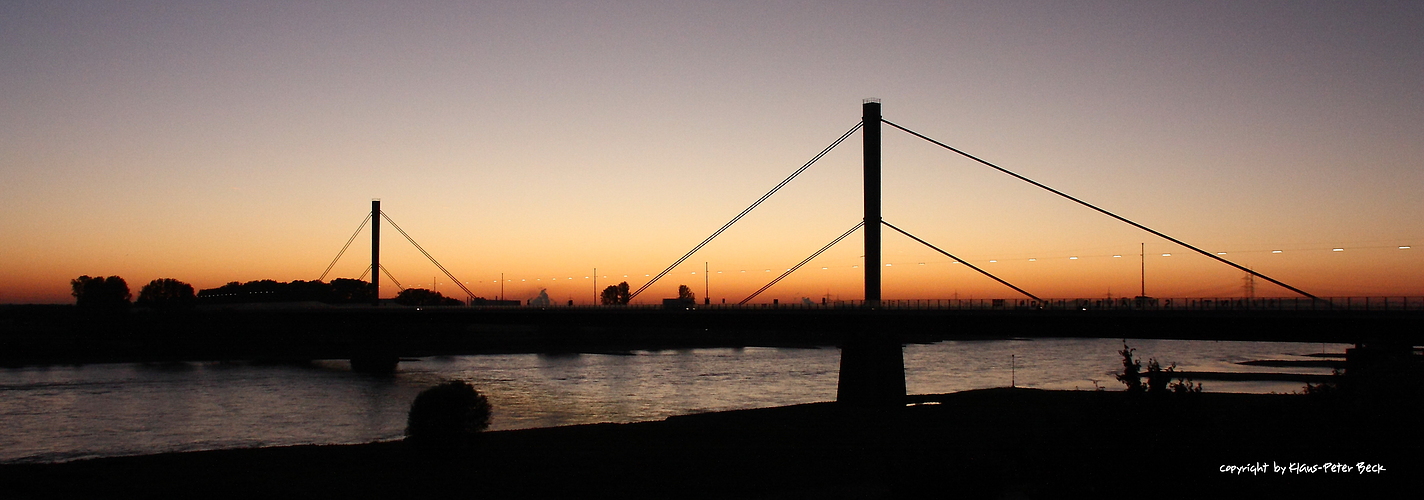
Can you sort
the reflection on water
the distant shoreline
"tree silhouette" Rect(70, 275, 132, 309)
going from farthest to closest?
"tree silhouette" Rect(70, 275, 132, 309)
the reflection on water
the distant shoreline

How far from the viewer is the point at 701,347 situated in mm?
138750

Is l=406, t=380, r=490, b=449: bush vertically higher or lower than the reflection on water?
higher

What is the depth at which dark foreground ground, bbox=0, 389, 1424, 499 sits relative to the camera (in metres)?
11.8

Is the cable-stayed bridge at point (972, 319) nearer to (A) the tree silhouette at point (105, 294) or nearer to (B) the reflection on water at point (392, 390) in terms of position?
(B) the reflection on water at point (392, 390)

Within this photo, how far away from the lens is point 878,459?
94.5 feet

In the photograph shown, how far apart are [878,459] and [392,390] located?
4409 centimetres

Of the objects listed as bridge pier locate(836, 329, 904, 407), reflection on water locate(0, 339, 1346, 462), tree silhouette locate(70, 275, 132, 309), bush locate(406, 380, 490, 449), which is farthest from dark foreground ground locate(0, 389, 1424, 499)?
tree silhouette locate(70, 275, 132, 309)

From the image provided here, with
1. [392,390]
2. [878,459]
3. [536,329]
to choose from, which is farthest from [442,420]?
[536,329]

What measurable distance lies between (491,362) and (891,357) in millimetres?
60294

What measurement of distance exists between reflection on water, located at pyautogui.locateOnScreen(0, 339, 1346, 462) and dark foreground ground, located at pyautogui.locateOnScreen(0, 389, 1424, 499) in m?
8.01

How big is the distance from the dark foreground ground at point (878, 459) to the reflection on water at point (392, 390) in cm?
801

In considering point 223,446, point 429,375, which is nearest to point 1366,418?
point 223,446

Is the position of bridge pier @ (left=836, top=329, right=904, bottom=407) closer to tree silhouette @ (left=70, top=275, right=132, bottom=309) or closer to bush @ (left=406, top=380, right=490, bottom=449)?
bush @ (left=406, top=380, right=490, bottom=449)

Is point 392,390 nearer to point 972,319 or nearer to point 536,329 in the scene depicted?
point 972,319
